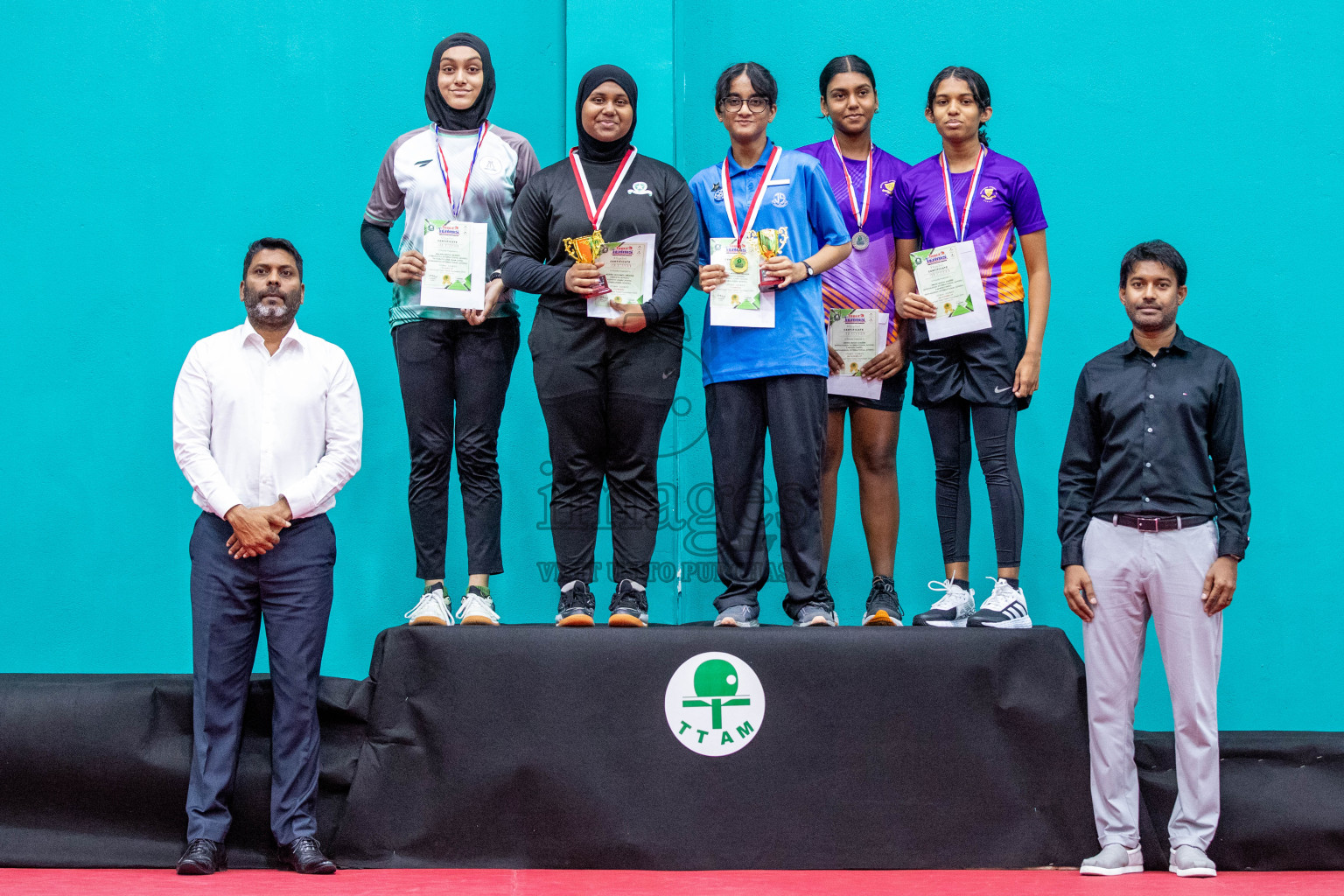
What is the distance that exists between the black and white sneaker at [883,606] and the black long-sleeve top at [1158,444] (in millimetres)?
481

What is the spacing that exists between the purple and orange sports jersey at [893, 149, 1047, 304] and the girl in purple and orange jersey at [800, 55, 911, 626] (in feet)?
0.47

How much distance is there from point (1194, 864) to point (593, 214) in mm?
2133

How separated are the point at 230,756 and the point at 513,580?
5.42 ft

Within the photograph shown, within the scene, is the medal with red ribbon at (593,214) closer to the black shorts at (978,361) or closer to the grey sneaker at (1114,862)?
the black shorts at (978,361)

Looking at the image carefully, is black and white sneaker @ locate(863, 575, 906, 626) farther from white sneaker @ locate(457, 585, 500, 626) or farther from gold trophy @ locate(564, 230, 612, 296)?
gold trophy @ locate(564, 230, 612, 296)

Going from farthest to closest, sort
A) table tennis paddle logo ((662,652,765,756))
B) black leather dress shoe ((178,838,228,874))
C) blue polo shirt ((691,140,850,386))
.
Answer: blue polo shirt ((691,140,850,386)) < table tennis paddle logo ((662,652,765,756)) < black leather dress shoe ((178,838,228,874))

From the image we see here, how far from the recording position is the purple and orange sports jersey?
125 inches

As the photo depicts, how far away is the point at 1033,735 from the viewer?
2738 millimetres

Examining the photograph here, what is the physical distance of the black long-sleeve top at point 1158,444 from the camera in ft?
8.86

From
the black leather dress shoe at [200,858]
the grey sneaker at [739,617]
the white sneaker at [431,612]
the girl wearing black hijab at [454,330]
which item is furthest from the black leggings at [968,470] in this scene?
the black leather dress shoe at [200,858]

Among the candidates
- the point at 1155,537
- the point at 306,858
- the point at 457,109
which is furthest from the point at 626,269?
the point at 306,858

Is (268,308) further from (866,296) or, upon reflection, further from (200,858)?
(866,296)

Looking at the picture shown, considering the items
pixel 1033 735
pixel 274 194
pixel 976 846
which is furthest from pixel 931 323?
pixel 274 194

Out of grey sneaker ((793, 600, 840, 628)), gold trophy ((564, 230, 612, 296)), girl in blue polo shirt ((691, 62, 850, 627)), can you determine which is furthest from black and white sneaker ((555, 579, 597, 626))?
gold trophy ((564, 230, 612, 296))
